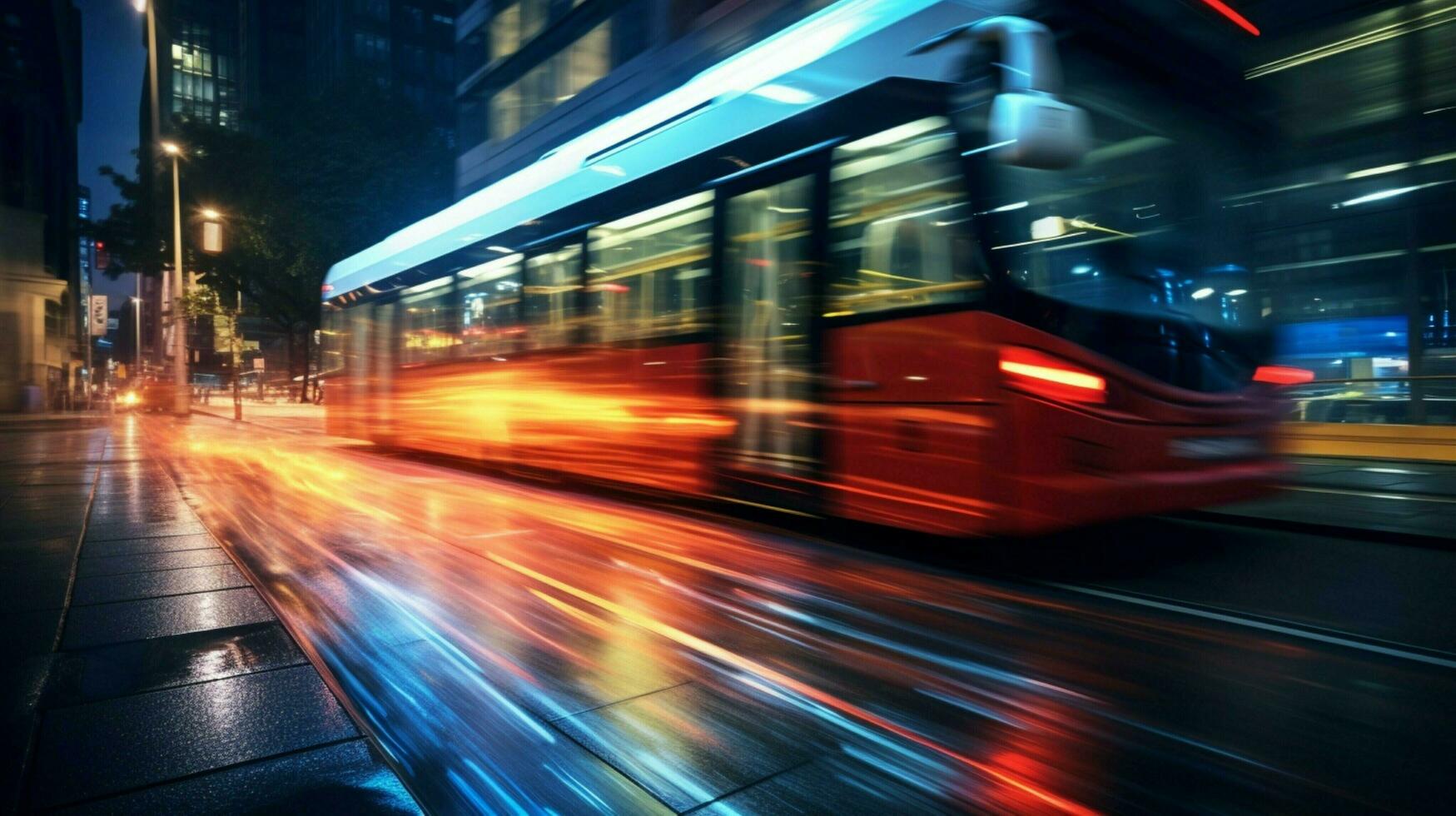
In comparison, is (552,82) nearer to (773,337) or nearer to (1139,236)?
(773,337)

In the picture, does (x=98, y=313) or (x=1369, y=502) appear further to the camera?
(x=98, y=313)

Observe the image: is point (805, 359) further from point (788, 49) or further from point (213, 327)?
point (213, 327)

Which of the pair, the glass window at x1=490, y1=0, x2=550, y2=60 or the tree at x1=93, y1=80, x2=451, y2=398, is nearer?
the glass window at x1=490, y1=0, x2=550, y2=60

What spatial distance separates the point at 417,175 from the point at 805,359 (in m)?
31.3

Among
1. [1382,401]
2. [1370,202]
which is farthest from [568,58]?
[1382,401]

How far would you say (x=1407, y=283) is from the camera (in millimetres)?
12820

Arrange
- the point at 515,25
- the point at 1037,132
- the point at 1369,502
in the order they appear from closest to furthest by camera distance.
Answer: the point at 1037,132 < the point at 1369,502 < the point at 515,25

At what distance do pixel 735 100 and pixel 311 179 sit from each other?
30413 millimetres

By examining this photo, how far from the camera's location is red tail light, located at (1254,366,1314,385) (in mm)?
5836

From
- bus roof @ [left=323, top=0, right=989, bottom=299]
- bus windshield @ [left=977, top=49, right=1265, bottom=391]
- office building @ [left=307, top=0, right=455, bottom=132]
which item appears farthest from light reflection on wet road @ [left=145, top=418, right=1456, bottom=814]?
office building @ [left=307, top=0, right=455, bottom=132]

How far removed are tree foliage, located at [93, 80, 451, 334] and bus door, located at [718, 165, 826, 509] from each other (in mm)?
29330

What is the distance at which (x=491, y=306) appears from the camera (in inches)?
420

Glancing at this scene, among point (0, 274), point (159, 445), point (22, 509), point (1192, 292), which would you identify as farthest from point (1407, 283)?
point (0, 274)

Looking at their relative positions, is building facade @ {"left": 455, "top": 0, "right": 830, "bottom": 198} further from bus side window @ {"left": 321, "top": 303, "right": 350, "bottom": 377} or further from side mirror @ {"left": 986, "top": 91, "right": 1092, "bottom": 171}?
side mirror @ {"left": 986, "top": 91, "right": 1092, "bottom": 171}
